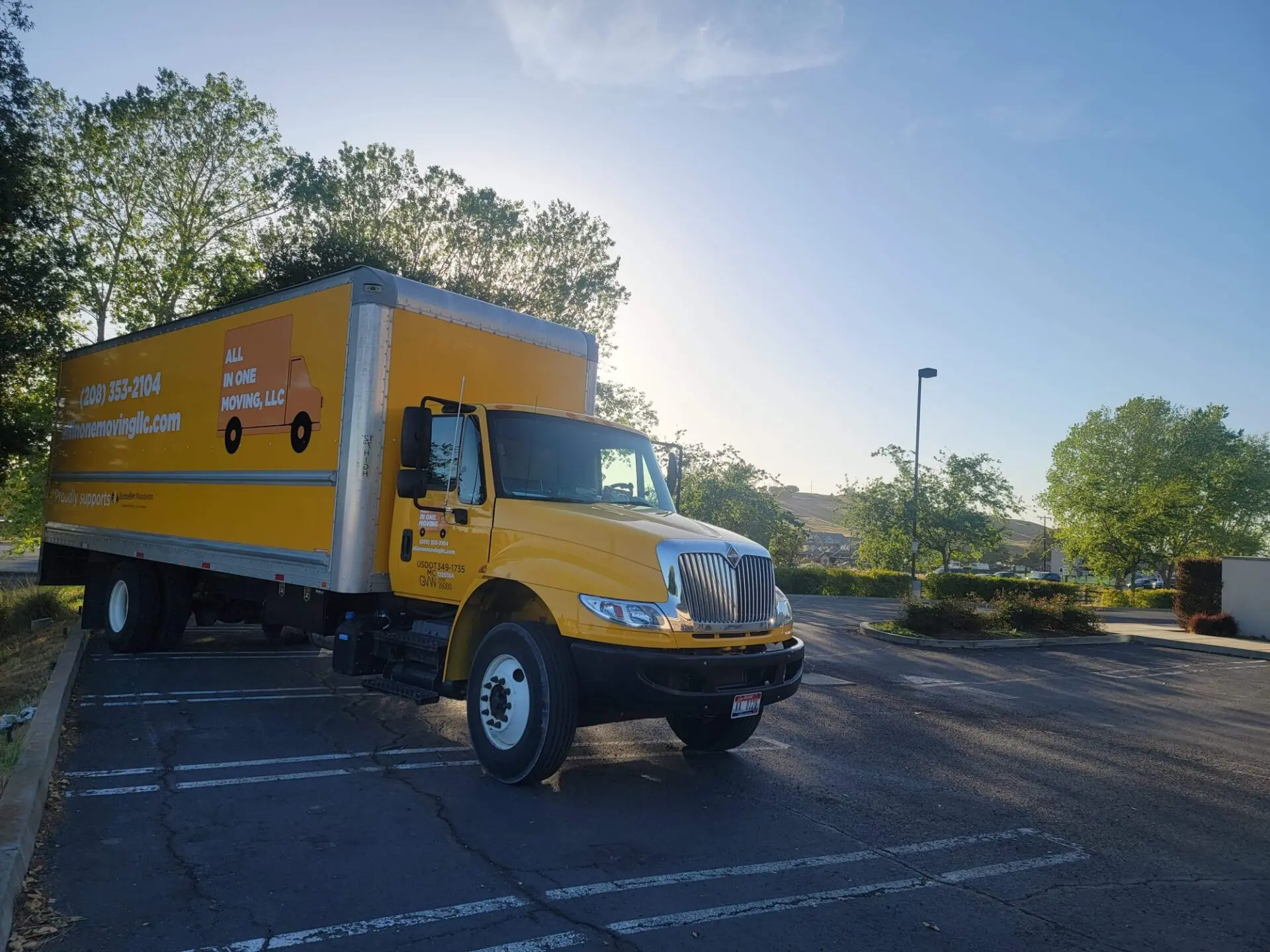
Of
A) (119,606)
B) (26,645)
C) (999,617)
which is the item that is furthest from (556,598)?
(999,617)

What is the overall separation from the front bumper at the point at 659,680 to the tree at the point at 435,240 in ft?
76.0

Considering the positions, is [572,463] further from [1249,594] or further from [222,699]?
[1249,594]

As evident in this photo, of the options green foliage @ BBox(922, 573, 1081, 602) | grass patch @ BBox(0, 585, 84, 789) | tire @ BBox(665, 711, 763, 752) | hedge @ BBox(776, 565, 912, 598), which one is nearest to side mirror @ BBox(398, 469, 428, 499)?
tire @ BBox(665, 711, 763, 752)

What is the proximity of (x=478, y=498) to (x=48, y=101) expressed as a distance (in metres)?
25.9

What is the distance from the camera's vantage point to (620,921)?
392 cm

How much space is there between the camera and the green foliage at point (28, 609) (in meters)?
14.1

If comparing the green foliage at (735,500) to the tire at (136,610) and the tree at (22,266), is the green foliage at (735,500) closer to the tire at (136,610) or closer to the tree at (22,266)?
the tree at (22,266)

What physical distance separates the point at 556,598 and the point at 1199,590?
26531mm

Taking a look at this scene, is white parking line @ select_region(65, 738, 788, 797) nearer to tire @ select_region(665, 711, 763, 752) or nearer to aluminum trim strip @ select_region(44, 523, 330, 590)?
tire @ select_region(665, 711, 763, 752)

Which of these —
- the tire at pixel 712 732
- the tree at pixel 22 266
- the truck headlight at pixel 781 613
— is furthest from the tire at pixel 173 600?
the tree at pixel 22 266

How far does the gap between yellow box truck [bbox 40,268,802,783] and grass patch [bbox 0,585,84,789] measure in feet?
5.97

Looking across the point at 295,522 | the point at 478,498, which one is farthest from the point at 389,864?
the point at 295,522

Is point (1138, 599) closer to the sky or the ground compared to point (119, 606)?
closer to the ground

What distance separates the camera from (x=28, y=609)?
14602mm
